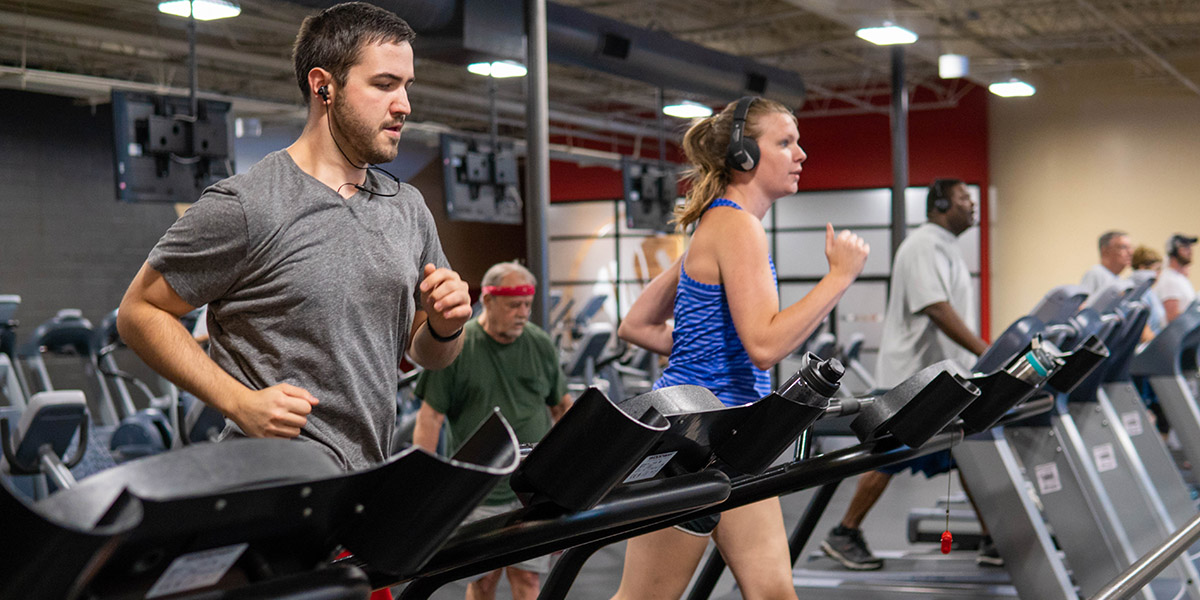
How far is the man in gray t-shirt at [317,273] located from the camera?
154cm

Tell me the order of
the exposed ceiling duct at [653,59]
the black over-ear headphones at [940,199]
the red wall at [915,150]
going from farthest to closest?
the red wall at [915,150] → the exposed ceiling duct at [653,59] → the black over-ear headphones at [940,199]

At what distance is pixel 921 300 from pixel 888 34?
3.36 meters

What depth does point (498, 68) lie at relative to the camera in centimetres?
662

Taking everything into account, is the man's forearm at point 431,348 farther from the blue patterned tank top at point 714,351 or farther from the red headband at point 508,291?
the red headband at point 508,291

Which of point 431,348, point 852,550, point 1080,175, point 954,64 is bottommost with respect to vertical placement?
point 852,550

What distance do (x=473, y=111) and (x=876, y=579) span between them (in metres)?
10.8

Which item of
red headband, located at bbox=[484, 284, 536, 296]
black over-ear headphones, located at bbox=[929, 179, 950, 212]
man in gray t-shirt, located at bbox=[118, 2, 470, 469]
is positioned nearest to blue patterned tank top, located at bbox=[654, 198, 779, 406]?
man in gray t-shirt, located at bbox=[118, 2, 470, 469]

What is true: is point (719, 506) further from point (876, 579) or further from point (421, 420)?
point (876, 579)

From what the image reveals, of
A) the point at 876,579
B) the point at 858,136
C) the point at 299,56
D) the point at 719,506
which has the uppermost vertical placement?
the point at 858,136

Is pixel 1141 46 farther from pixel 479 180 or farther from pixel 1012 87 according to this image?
pixel 479 180

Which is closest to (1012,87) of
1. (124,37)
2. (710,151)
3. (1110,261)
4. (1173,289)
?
(1110,261)

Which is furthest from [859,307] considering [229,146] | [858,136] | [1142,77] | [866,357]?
[229,146]

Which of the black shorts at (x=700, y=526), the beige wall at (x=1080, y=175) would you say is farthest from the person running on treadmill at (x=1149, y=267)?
the black shorts at (x=700, y=526)

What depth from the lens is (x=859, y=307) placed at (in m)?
13.5
